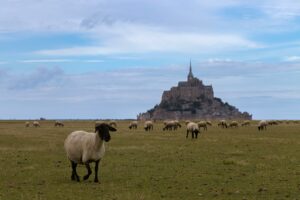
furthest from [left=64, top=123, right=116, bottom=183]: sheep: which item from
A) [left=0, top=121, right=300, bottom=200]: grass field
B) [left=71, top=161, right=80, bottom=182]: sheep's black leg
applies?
[left=0, top=121, right=300, bottom=200]: grass field

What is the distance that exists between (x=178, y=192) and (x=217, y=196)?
129 cm

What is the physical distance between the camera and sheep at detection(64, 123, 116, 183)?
16.8 m

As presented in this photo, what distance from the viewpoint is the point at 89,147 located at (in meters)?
16.9

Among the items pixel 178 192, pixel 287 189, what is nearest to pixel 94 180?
pixel 178 192

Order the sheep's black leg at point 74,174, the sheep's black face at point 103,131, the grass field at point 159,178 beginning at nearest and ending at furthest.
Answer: the grass field at point 159,178
the sheep's black face at point 103,131
the sheep's black leg at point 74,174

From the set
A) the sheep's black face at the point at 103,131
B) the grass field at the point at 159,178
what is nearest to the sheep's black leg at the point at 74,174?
the grass field at the point at 159,178

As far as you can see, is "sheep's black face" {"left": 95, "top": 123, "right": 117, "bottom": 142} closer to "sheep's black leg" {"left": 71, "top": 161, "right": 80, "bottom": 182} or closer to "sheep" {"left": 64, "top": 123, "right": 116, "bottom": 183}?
"sheep" {"left": 64, "top": 123, "right": 116, "bottom": 183}

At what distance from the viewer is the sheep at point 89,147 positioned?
16828mm

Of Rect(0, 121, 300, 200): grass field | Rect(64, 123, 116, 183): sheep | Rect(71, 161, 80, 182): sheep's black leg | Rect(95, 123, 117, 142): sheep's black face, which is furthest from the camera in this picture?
Rect(71, 161, 80, 182): sheep's black leg

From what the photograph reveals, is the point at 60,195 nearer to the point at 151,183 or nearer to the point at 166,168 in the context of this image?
the point at 151,183

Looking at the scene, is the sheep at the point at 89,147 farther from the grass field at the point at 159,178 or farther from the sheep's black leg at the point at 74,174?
the grass field at the point at 159,178

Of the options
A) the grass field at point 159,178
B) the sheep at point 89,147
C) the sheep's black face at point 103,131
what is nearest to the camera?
the grass field at point 159,178

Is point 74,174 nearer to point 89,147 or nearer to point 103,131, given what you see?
point 89,147

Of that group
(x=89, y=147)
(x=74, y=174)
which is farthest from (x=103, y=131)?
(x=74, y=174)
